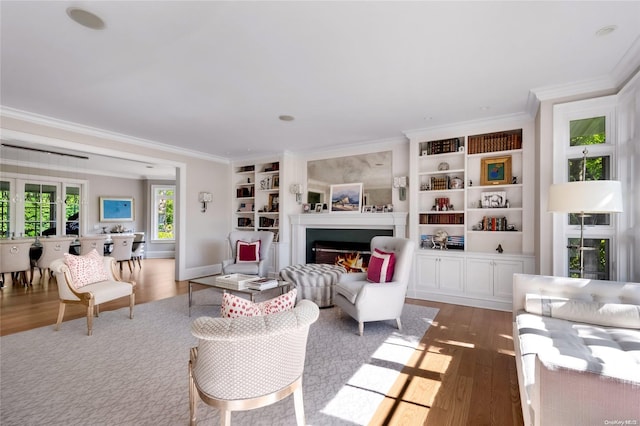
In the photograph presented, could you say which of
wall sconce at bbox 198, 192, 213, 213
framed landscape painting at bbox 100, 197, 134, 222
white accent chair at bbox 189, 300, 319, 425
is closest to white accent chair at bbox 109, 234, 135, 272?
wall sconce at bbox 198, 192, 213, 213

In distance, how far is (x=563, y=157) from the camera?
3184 mm

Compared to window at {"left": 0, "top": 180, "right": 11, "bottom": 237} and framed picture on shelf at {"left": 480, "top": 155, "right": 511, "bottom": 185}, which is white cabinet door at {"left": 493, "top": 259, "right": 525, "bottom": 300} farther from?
window at {"left": 0, "top": 180, "right": 11, "bottom": 237}

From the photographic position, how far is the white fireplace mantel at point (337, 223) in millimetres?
4930

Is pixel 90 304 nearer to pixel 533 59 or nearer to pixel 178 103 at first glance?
pixel 178 103

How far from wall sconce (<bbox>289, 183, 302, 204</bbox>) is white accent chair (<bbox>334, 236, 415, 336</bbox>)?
2825 millimetres

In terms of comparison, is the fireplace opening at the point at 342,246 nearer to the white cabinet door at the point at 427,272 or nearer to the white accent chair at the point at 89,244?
the white cabinet door at the point at 427,272

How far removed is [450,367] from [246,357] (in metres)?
Answer: 1.91

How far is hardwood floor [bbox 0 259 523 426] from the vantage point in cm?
194

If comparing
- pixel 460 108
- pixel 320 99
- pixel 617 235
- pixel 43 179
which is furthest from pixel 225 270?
pixel 43 179

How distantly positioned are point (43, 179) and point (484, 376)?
962cm

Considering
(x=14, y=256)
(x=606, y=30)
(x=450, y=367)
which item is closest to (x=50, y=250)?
(x=14, y=256)

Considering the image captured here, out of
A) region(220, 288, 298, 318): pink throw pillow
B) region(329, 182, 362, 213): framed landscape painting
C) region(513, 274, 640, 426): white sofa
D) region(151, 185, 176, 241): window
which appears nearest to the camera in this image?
region(513, 274, 640, 426): white sofa

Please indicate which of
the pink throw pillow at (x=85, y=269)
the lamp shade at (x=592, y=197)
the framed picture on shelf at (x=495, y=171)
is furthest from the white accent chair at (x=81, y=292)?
the framed picture on shelf at (x=495, y=171)

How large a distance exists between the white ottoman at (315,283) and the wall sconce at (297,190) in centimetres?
214
